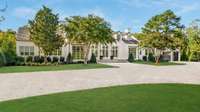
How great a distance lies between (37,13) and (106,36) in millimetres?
9140

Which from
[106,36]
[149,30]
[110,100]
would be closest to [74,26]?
[106,36]

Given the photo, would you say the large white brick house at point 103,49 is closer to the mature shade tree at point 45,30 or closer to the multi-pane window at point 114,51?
the multi-pane window at point 114,51

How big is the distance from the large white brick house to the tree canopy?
15.9 feet

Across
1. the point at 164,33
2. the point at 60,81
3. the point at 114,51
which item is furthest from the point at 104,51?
the point at 60,81

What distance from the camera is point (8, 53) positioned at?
1224 inches

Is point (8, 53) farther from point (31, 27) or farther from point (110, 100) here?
point (110, 100)

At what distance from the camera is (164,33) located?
122 ft

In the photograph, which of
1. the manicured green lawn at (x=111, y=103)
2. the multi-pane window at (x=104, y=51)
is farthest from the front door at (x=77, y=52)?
the manicured green lawn at (x=111, y=103)

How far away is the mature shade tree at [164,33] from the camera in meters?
36.8

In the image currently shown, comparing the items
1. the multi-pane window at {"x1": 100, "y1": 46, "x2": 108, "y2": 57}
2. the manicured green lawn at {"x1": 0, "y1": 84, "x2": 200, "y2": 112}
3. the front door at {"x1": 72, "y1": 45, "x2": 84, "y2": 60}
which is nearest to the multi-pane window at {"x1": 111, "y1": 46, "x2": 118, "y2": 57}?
the multi-pane window at {"x1": 100, "y1": 46, "x2": 108, "y2": 57}

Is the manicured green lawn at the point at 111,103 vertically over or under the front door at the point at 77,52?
under

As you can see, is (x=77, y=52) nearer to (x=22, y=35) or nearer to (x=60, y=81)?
(x=22, y=35)

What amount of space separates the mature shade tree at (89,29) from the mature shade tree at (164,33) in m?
6.97

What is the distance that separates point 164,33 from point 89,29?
467 inches
